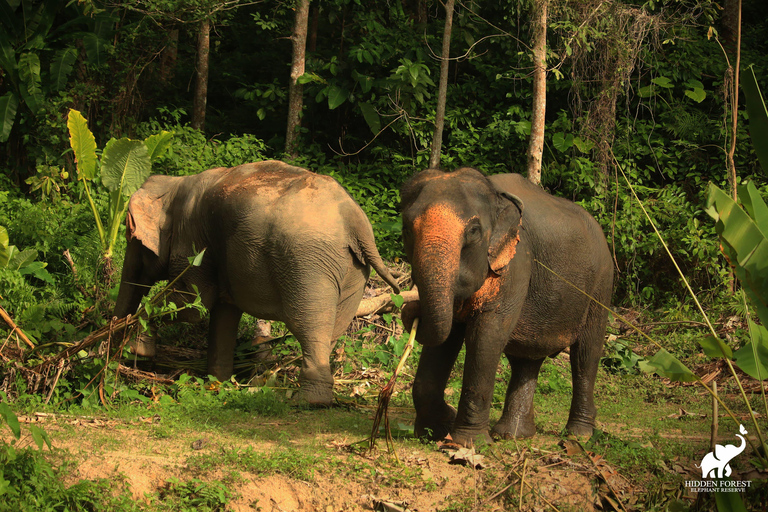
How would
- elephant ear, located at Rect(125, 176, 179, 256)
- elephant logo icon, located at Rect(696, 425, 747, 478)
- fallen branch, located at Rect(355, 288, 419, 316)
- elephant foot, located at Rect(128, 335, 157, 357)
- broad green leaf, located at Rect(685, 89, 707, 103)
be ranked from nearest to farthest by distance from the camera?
elephant logo icon, located at Rect(696, 425, 747, 478), elephant foot, located at Rect(128, 335, 157, 357), elephant ear, located at Rect(125, 176, 179, 256), fallen branch, located at Rect(355, 288, 419, 316), broad green leaf, located at Rect(685, 89, 707, 103)

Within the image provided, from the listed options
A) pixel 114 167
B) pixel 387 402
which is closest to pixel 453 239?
pixel 387 402

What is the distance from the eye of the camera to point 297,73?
464 inches

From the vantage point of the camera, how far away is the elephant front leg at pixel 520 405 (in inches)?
227

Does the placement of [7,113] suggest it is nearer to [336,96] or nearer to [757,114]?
[336,96]

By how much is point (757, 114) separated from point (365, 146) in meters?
8.06

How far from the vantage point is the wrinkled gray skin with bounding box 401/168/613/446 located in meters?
4.59

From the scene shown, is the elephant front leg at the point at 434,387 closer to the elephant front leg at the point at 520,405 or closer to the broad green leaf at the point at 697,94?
the elephant front leg at the point at 520,405

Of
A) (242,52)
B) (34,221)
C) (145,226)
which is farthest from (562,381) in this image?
(242,52)

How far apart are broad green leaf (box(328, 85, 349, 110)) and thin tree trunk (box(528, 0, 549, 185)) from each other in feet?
10.3

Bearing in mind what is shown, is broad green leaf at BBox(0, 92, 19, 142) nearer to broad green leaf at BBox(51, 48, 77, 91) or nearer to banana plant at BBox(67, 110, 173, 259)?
broad green leaf at BBox(51, 48, 77, 91)

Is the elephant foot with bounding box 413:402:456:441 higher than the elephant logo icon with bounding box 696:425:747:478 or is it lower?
lower

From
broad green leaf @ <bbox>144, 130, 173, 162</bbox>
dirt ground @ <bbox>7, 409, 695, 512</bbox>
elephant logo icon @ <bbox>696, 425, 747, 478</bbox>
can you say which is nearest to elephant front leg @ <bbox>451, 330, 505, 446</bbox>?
dirt ground @ <bbox>7, 409, 695, 512</bbox>

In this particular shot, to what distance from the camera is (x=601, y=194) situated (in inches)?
436

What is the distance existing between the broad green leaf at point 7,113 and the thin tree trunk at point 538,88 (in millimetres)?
7541
